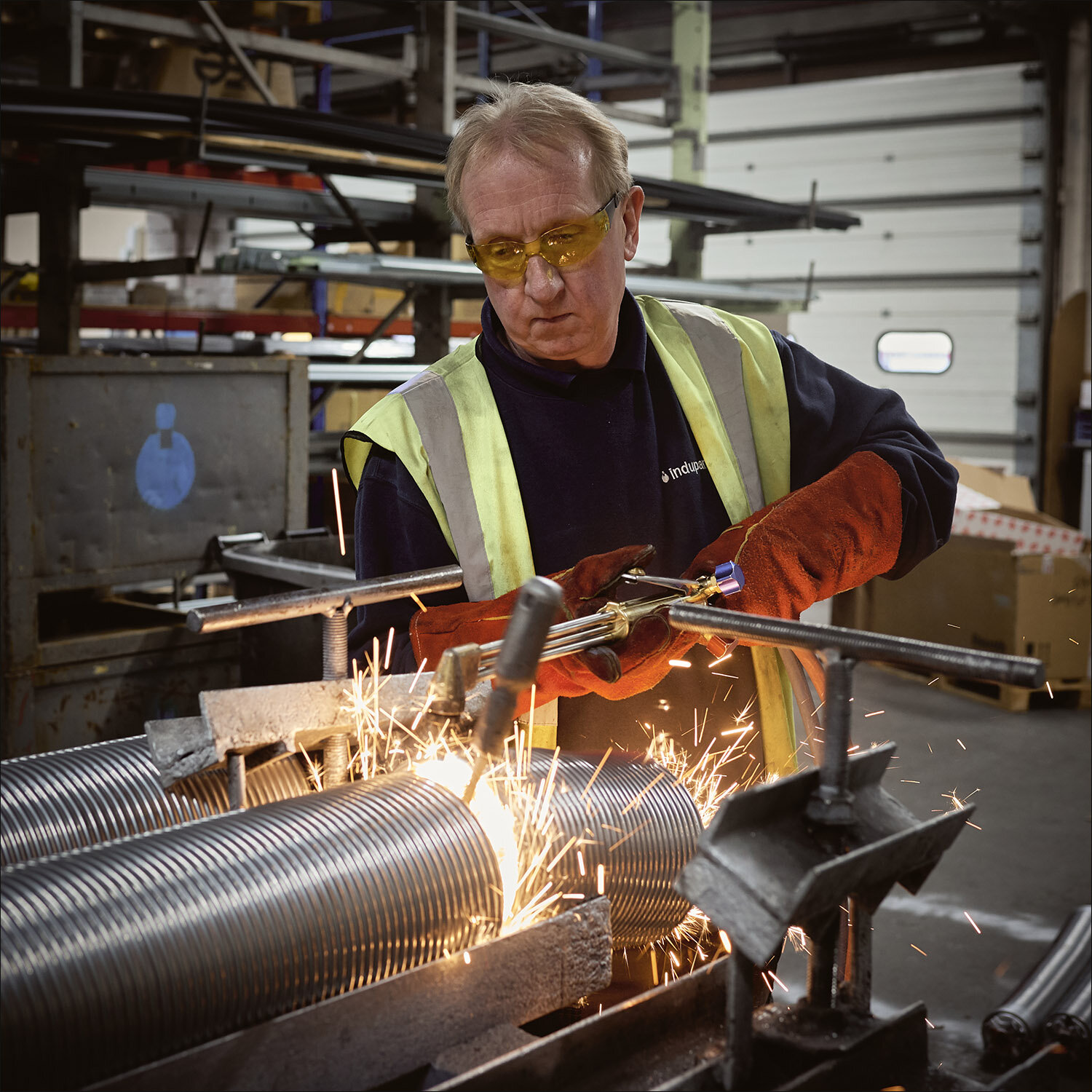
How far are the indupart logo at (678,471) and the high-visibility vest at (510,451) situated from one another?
2cm

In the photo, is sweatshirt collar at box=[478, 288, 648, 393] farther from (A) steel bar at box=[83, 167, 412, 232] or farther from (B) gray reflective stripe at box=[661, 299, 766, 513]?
(A) steel bar at box=[83, 167, 412, 232]

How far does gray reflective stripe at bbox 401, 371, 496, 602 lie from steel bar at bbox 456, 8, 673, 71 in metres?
4.45

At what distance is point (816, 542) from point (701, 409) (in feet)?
1.27

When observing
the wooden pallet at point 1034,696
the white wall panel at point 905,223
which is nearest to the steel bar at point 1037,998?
the wooden pallet at point 1034,696

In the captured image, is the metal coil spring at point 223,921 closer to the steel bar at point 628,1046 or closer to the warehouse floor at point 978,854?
the steel bar at point 628,1046

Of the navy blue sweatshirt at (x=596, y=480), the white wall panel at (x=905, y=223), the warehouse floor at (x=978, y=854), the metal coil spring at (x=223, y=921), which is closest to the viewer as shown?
the metal coil spring at (x=223, y=921)

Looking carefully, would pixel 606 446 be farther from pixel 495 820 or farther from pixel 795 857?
pixel 795 857

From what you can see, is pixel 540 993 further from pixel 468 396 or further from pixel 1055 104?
pixel 1055 104

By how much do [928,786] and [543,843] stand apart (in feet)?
14.2

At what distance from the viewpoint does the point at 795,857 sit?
102cm

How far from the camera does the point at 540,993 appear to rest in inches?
45.1

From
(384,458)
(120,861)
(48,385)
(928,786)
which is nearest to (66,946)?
(120,861)

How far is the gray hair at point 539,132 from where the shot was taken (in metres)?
1.73

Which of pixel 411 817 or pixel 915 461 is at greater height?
pixel 915 461
